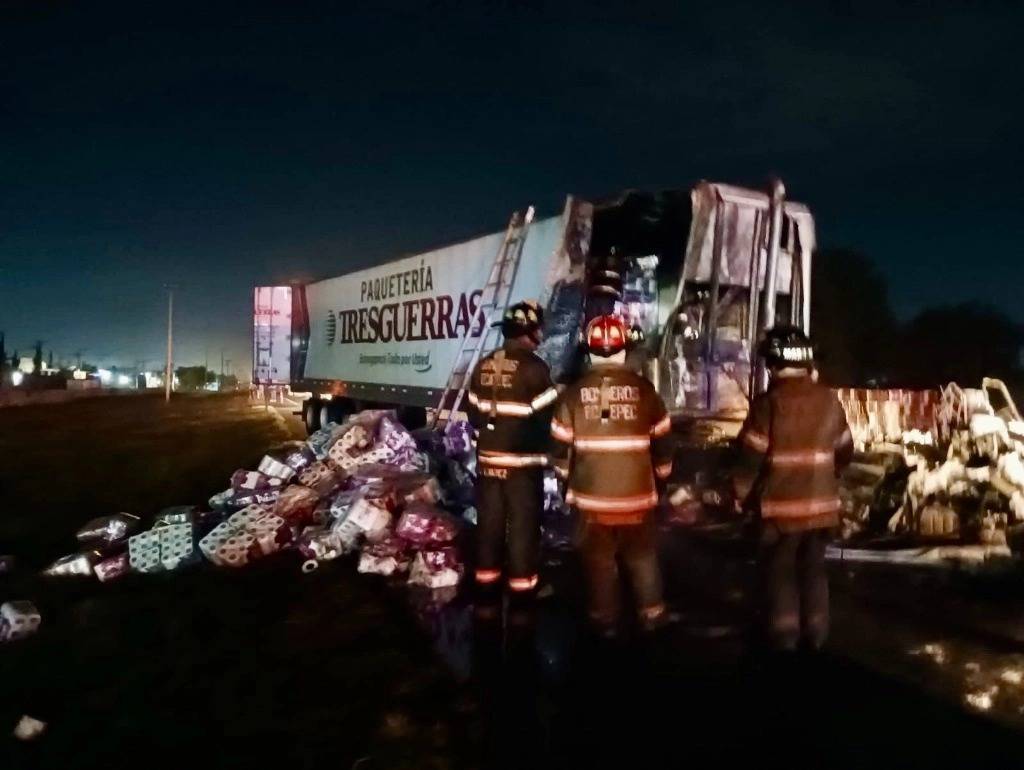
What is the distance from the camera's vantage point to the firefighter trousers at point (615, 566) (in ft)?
14.6

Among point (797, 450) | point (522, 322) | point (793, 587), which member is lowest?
point (793, 587)

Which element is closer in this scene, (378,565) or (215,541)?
(378,565)

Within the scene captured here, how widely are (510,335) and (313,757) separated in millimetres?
2655

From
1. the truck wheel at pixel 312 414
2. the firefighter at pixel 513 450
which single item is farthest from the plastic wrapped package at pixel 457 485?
the truck wheel at pixel 312 414

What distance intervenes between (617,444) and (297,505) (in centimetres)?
404

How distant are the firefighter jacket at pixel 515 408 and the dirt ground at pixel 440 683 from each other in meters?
0.96

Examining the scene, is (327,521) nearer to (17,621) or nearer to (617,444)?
(17,621)

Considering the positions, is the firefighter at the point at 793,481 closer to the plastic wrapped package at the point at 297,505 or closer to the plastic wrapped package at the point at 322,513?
the plastic wrapped package at the point at 322,513

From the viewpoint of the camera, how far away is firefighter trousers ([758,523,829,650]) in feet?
14.7

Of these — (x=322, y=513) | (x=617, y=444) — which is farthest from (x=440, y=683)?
(x=322, y=513)

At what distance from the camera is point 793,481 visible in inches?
174

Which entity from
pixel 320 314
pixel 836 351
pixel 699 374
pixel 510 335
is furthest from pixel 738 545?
pixel 836 351

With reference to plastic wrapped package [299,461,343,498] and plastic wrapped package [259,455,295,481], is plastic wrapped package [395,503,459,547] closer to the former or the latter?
plastic wrapped package [299,461,343,498]

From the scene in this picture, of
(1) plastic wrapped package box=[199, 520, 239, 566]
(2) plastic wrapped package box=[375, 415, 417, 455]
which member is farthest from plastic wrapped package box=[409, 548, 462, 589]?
(2) plastic wrapped package box=[375, 415, 417, 455]
